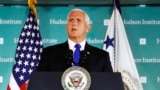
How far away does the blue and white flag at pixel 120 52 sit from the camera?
13.2ft

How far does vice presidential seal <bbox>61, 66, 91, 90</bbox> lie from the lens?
1.73 m

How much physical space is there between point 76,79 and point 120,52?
95.4 inches

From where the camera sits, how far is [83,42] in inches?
90.9

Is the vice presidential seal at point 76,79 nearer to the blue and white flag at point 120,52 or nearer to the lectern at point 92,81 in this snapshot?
the lectern at point 92,81

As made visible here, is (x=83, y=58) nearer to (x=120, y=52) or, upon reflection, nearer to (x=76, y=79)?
(x=76, y=79)

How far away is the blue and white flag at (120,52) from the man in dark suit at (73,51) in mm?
1634

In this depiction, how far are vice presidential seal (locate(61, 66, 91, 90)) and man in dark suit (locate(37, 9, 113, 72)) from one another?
1.27 ft

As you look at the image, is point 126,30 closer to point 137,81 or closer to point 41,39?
point 137,81

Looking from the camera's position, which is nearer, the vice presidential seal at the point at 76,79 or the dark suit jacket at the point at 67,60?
the vice presidential seal at the point at 76,79

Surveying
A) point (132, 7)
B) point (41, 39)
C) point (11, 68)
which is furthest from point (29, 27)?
A: point (132, 7)

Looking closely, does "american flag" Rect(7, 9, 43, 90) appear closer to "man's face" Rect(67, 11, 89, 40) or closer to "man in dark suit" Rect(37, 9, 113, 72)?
"man in dark suit" Rect(37, 9, 113, 72)

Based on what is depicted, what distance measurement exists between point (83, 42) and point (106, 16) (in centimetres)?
212

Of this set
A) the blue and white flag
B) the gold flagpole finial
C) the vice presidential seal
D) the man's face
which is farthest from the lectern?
the gold flagpole finial

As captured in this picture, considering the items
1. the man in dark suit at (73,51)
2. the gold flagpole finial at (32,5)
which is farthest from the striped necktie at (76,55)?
the gold flagpole finial at (32,5)
